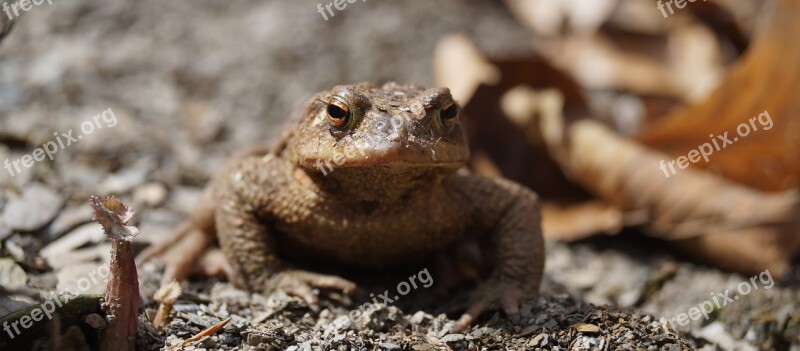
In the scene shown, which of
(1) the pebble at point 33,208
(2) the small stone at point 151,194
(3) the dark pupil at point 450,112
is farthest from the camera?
(2) the small stone at point 151,194

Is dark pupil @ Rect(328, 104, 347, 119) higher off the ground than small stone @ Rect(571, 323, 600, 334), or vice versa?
dark pupil @ Rect(328, 104, 347, 119)

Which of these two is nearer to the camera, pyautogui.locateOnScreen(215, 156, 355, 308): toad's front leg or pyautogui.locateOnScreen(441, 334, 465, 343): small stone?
pyautogui.locateOnScreen(441, 334, 465, 343): small stone

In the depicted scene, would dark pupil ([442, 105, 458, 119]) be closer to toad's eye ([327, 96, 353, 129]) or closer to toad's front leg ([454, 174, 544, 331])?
toad's eye ([327, 96, 353, 129])

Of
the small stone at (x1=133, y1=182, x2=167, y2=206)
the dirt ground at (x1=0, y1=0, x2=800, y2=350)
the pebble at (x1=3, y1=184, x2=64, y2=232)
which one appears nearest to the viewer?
the dirt ground at (x1=0, y1=0, x2=800, y2=350)

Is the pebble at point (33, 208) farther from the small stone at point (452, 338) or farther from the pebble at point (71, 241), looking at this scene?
the small stone at point (452, 338)

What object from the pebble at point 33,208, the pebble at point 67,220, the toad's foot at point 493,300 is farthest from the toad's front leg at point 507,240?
the pebble at point 33,208

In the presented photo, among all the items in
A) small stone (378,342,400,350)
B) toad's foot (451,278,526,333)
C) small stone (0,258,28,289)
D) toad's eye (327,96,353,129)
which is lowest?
toad's foot (451,278,526,333)

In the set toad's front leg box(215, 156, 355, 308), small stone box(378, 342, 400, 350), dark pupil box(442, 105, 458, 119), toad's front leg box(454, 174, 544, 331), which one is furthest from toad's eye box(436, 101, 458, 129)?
small stone box(378, 342, 400, 350)

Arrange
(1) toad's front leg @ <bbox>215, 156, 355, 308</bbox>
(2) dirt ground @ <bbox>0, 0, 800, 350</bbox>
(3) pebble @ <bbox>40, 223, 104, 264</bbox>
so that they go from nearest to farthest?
(2) dirt ground @ <bbox>0, 0, 800, 350</bbox> < (1) toad's front leg @ <bbox>215, 156, 355, 308</bbox> < (3) pebble @ <bbox>40, 223, 104, 264</bbox>

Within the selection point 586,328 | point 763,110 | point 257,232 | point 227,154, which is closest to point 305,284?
point 257,232
